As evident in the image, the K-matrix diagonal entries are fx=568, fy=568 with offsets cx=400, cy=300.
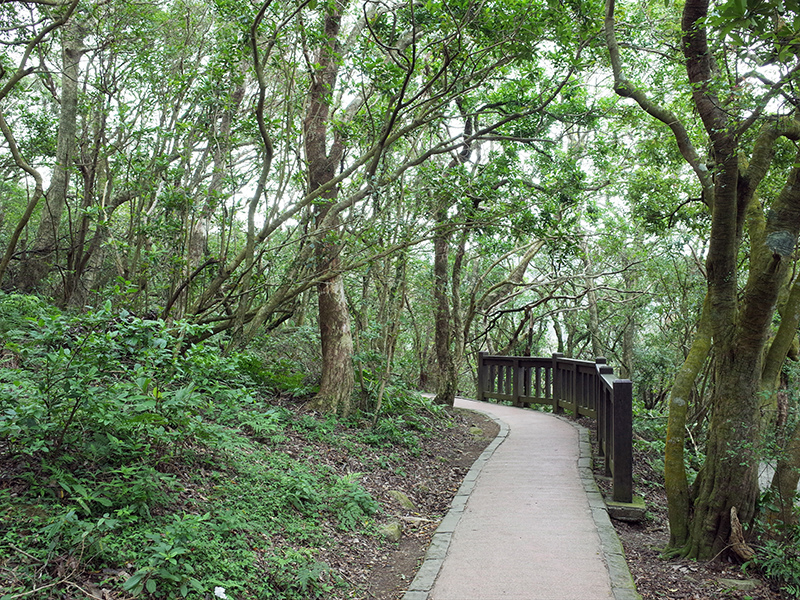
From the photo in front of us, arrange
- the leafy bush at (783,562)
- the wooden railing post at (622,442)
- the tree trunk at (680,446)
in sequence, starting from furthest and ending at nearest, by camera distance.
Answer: the wooden railing post at (622,442) < the tree trunk at (680,446) < the leafy bush at (783,562)

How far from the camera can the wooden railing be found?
242 inches

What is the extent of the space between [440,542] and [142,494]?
2622mm

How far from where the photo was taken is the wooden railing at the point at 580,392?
6.16 meters

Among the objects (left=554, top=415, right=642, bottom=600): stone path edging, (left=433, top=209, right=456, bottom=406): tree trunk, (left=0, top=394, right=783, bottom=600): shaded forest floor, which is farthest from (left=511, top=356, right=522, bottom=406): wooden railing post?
(left=554, top=415, right=642, bottom=600): stone path edging

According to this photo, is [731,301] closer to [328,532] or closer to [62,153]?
[328,532]

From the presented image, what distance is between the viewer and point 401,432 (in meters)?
8.81

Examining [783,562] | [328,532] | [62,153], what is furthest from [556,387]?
[62,153]

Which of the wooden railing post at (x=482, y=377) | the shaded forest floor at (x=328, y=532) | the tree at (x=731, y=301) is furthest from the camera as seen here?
the wooden railing post at (x=482, y=377)

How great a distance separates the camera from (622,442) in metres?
6.16

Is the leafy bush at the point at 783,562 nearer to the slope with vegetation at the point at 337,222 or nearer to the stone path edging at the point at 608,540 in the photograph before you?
the slope with vegetation at the point at 337,222

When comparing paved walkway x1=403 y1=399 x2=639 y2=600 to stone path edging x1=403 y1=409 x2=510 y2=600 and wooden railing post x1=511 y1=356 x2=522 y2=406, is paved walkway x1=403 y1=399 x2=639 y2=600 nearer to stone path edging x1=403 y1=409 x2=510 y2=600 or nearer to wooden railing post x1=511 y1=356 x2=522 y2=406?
stone path edging x1=403 y1=409 x2=510 y2=600

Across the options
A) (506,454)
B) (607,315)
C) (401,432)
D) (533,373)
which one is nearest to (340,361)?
(401,432)

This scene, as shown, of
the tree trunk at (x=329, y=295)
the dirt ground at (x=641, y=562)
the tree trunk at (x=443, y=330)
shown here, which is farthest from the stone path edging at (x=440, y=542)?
the tree trunk at (x=443, y=330)

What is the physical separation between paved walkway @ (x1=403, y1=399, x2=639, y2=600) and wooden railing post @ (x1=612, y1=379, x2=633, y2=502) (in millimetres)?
274
